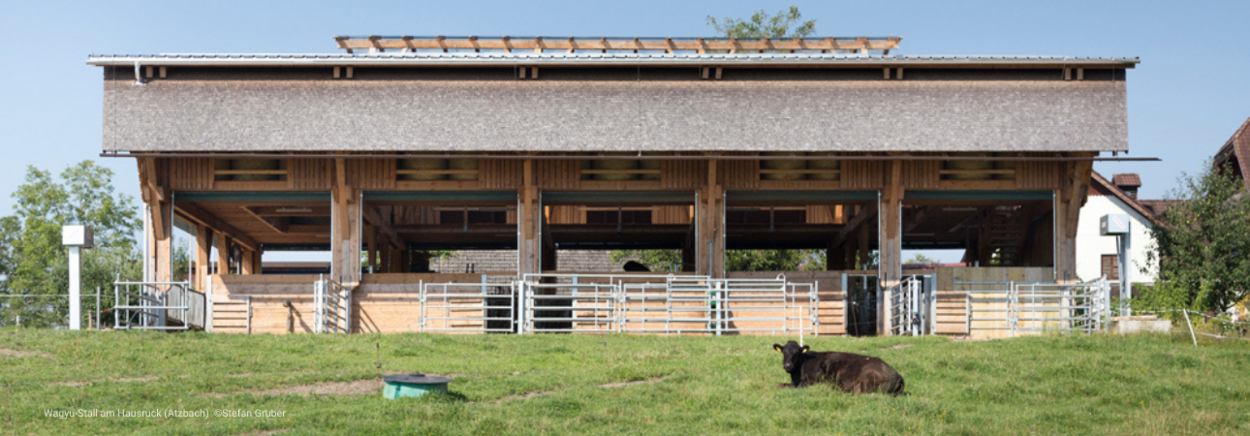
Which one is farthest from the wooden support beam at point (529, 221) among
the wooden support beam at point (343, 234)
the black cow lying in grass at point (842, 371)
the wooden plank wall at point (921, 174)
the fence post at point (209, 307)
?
the black cow lying in grass at point (842, 371)

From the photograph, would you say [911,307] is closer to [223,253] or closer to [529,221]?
[529,221]

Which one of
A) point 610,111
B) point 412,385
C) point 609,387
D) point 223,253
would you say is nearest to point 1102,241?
point 610,111

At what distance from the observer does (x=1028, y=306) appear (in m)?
28.9

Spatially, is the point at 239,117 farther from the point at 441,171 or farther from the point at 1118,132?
the point at 1118,132

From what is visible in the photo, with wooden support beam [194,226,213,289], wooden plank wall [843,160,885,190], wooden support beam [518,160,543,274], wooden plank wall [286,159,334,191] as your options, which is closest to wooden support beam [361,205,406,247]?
wooden plank wall [286,159,334,191]

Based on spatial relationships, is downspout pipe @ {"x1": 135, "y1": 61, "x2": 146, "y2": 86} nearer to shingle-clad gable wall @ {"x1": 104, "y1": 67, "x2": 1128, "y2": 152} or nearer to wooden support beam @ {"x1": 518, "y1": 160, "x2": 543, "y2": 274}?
shingle-clad gable wall @ {"x1": 104, "y1": 67, "x2": 1128, "y2": 152}

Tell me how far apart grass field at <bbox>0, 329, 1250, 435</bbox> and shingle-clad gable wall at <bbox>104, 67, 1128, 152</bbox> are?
7670mm

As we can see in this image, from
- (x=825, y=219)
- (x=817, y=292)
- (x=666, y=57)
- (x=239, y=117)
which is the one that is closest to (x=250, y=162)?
(x=239, y=117)

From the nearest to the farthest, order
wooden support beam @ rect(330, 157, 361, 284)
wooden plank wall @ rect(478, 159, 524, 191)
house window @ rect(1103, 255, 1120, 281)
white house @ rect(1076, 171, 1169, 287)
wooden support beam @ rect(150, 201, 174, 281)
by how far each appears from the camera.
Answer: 1. wooden support beam @ rect(150, 201, 174, 281)
2. wooden support beam @ rect(330, 157, 361, 284)
3. wooden plank wall @ rect(478, 159, 524, 191)
4. white house @ rect(1076, 171, 1169, 287)
5. house window @ rect(1103, 255, 1120, 281)

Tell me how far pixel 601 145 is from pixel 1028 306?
11018mm

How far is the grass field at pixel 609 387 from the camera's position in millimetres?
13531

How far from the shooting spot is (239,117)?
29984mm

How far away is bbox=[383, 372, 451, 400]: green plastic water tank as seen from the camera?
14.7 m

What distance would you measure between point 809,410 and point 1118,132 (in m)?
19.4
